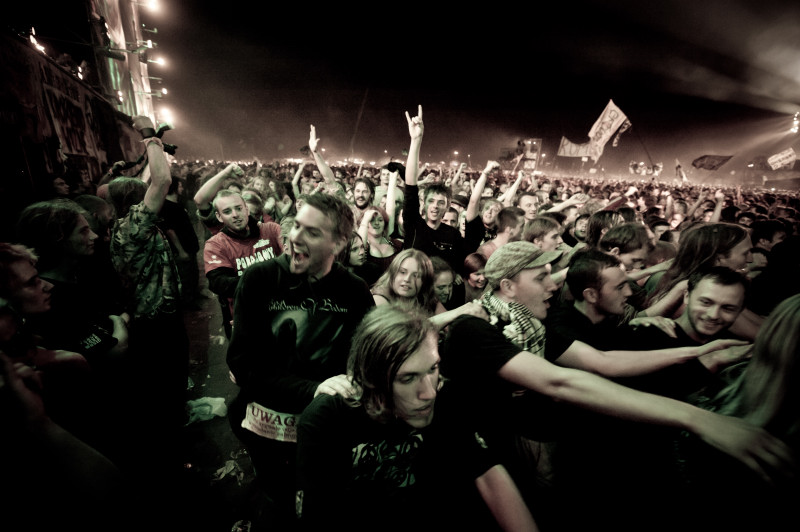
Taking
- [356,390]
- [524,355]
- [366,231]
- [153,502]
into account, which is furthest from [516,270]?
[153,502]

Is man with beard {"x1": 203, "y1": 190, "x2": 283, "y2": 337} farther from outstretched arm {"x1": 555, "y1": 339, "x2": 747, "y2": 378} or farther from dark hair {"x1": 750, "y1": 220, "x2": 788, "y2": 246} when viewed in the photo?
dark hair {"x1": 750, "y1": 220, "x2": 788, "y2": 246}

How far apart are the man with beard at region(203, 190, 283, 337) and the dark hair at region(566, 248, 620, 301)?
2996 millimetres

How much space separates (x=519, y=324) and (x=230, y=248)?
2.88 metres

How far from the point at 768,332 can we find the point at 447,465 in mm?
1518

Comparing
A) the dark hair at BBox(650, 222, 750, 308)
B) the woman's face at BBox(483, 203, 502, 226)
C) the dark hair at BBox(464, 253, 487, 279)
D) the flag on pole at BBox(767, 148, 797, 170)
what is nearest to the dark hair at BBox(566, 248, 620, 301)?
the dark hair at BBox(650, 222, 750, 308)

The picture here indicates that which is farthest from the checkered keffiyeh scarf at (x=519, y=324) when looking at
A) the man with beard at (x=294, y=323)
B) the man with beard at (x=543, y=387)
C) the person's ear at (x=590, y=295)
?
the man with beard at (x=294, y=323)

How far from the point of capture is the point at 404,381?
1.46m

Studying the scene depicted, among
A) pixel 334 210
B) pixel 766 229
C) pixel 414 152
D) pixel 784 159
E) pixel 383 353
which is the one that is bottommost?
pixel 383 353

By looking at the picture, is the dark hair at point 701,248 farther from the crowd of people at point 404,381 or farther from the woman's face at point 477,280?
the woman's face at point 477,280

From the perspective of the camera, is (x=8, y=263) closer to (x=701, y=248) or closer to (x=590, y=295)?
(x=590, y=295)

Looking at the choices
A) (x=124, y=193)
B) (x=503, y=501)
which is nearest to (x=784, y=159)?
(x=503, y=501)

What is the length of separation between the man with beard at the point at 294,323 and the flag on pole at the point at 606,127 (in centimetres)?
1475

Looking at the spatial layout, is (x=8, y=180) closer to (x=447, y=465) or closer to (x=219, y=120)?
(x=447, y=465)

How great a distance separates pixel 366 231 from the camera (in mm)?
4391
